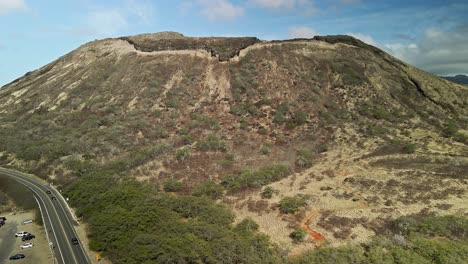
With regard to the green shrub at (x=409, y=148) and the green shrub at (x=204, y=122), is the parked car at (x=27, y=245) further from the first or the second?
the green shrub at (x=409, y=148)

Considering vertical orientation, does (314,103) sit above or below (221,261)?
above

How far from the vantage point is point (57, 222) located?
144 feet

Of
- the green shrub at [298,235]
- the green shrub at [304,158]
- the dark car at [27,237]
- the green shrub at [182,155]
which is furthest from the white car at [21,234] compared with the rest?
the green shrub at [304,158]

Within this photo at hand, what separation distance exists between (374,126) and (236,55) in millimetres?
38273

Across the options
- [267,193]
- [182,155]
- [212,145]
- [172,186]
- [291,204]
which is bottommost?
[291,204]

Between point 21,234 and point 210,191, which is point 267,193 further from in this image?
point 21,234

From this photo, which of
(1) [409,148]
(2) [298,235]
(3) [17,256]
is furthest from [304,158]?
(3) [17,256]

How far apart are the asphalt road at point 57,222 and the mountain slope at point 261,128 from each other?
2646mm

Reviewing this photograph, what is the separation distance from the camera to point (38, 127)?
249ft

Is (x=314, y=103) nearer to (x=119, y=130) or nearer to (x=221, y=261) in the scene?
→ (x=119, y=130)

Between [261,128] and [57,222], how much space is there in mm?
36086

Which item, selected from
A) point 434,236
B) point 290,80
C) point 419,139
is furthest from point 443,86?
point 434,236

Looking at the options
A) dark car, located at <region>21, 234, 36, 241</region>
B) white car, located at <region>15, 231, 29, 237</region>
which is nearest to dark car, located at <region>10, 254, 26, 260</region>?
dark car, located at <region>21, 234, 36, 241</region>

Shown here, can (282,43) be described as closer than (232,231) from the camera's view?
No
